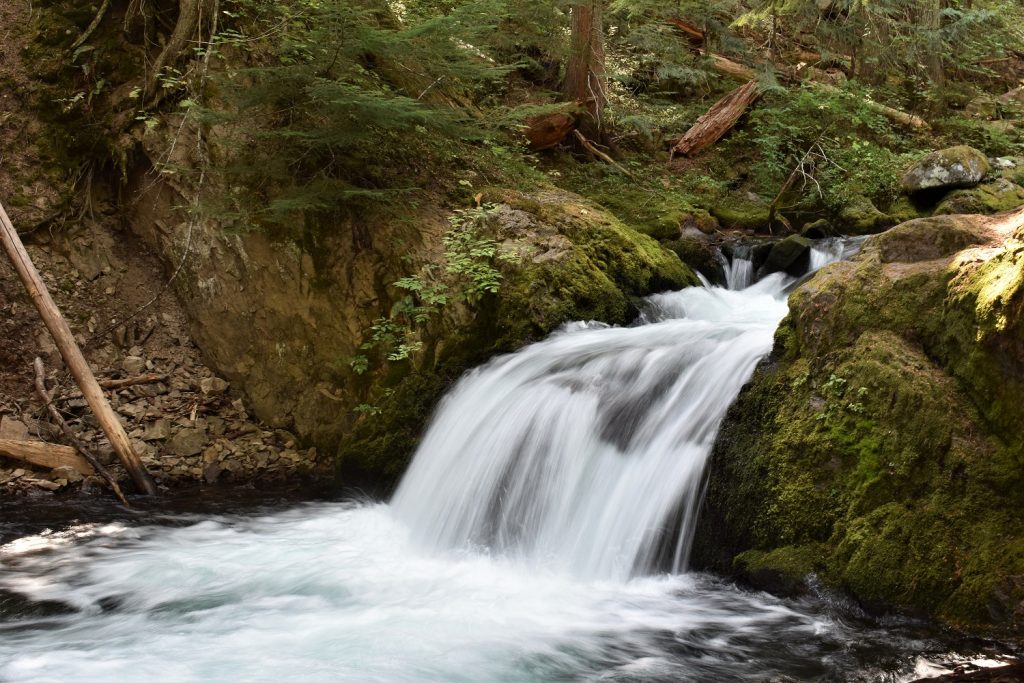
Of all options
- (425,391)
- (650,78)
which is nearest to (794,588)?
(425,391)

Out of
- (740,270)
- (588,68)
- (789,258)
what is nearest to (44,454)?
(740,270)

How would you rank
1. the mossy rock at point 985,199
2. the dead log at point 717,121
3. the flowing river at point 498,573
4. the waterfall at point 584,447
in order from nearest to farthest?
1. the flowing river at point 498,573
2. the waterfall at point 584,447
3. the mossy rock at point 985,199
4. the dead log at point 717,121

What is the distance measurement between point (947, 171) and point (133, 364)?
966 centimetres

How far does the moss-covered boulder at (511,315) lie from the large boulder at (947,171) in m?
4.90

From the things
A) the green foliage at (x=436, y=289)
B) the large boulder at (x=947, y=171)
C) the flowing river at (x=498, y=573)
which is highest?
the large boulder at (x=947, y=171)

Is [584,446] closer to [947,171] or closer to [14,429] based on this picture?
[14,429]

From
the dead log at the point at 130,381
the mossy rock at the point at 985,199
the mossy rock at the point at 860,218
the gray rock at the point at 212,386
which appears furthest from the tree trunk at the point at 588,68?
the dead log at the point at 130,381

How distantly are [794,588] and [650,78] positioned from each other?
1111 cm

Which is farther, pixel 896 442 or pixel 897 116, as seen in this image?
pixel 897 116

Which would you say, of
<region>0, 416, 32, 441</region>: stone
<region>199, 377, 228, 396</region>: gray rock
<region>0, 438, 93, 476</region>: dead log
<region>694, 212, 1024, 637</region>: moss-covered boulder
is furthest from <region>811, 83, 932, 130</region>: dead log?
<region>0, 416, 32, 441</region>: stone

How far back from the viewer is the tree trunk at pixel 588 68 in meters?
10.9

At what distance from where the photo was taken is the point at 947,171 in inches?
398

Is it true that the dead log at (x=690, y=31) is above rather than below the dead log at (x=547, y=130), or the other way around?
above

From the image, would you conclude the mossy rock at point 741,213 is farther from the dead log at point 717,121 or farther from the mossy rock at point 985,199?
the mossy rock at point 985,199
